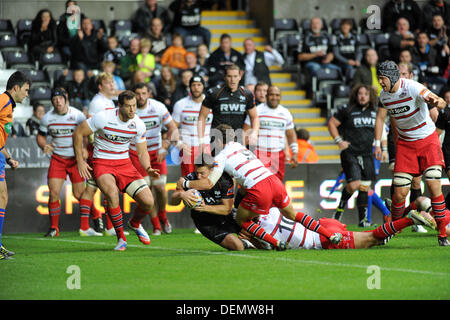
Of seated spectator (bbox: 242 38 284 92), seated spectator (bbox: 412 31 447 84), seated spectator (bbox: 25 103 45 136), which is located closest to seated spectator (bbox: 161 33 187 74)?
seated spectator (bbox: 242 38 284 92)

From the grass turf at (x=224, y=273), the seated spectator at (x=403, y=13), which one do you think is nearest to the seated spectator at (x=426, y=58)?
the seated spectator at (x=403, y=13)

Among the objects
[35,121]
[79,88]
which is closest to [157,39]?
[79,88]

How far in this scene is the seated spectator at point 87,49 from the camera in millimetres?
18781

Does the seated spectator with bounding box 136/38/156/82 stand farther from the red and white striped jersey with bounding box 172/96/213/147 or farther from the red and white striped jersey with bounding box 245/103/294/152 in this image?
the red and white striped jersey with bounding box 245/103/294/152

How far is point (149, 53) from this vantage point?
60.6ft

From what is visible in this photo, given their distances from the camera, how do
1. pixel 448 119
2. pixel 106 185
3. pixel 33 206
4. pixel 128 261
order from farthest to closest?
pixel 33 206 < pixel 448 119 < pixel 106 185 < pixel 128 261

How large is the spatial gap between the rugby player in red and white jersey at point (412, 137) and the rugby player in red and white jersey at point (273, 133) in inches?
139

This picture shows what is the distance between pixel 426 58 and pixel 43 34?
9102mm

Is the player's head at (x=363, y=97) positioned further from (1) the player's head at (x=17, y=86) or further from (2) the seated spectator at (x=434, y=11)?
(2) the seated spectator at (x=434, y=11)

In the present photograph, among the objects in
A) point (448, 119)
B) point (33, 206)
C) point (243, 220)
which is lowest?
point (33, 206)

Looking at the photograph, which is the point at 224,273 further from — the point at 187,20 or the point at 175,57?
the point at 187,20
